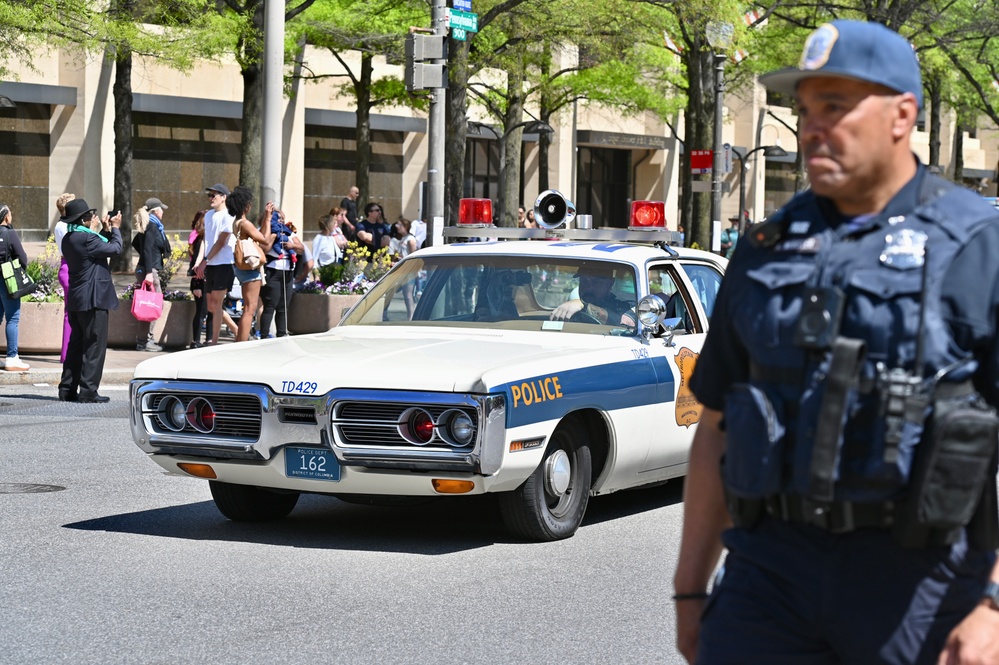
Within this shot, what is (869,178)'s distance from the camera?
2965mm

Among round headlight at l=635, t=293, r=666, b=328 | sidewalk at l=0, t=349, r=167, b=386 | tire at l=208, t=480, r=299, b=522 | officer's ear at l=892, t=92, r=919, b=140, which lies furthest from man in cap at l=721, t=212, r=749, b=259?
Result: officer's ear at l=892, t=92, r=919, b=140

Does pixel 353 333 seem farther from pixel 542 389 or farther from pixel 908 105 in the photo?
pixel 908 105

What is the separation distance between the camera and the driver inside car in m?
8.80

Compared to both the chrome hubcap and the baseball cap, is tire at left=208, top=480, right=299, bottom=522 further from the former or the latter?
the baseball cap

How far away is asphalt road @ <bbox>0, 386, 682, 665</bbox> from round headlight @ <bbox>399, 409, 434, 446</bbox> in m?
0.57

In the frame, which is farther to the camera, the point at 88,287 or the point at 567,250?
the point at 88,287

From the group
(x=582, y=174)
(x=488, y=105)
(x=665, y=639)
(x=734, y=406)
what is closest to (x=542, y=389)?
(x=665, y=639)

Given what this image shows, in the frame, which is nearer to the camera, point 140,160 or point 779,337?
point 779,337

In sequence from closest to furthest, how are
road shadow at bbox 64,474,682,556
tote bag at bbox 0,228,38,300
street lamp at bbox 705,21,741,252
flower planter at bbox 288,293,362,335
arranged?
road shadow at bbox 64,474,682,556 < tote bag at bbox 0,228,38,300 < flower planter at bbox 288,293,362,335 < street lamp at bbox 705,21,741,252

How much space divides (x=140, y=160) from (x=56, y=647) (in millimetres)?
38330

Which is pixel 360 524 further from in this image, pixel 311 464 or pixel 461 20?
pixel 461 20

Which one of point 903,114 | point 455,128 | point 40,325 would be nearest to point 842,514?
point 903,114

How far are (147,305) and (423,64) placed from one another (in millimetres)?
4718

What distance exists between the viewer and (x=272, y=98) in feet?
59.7
